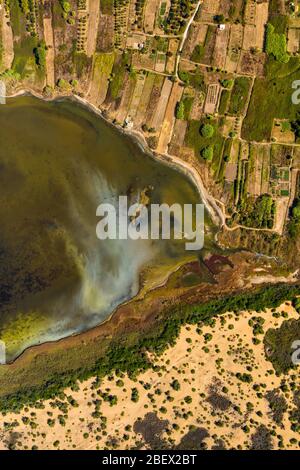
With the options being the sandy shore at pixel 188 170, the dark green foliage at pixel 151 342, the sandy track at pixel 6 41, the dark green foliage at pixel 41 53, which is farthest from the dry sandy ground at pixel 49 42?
the dark green foliage at pixel 151 342

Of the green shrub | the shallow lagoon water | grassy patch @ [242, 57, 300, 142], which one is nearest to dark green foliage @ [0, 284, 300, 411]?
the shallow lagoon water

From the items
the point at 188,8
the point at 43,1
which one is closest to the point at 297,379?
the point at 188,8

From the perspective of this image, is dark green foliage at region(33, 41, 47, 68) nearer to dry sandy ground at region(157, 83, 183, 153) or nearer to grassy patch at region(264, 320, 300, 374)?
dry sandy ground at region(157, 83, 183, 153)

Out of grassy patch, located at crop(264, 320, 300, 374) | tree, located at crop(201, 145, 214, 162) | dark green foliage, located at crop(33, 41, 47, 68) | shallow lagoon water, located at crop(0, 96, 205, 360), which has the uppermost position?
dark green foliage, located at crop(33, 41, 47, 68)

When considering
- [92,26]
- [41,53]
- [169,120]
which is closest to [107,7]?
[92,26]

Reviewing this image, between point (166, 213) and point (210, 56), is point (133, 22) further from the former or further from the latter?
point (166, 213)
